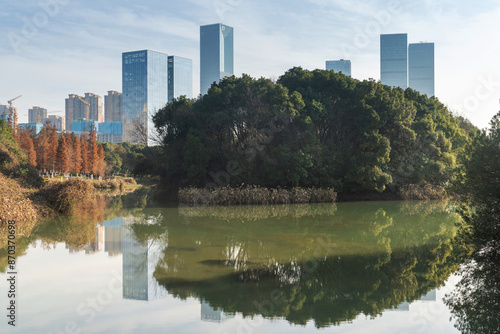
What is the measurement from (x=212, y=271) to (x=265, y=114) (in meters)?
17.8

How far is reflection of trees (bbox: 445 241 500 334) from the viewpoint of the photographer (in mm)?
6152

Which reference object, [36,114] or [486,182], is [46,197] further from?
[36,114]

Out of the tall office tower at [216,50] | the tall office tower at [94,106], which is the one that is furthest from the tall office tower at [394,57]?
the tall office tower at [94,106]

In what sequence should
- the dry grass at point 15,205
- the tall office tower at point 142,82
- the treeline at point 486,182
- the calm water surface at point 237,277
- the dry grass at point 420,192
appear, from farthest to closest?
the tall office tower at point 142,82
the dry grass at point 420,192
the dry grass at point 15,205
the treeline at point 486,182
the calm water surface at point 237,277

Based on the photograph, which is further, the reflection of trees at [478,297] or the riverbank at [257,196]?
the riverbank at [257,196]

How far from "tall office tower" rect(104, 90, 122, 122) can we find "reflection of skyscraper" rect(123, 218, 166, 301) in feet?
456

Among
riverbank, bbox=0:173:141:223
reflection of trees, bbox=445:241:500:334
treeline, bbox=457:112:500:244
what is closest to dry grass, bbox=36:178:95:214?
riverbank, bbox=0:173:141:223

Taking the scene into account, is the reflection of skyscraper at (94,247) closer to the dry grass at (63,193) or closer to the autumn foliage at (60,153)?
the dry grass at (63,193)

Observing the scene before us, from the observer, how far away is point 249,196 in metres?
23.9

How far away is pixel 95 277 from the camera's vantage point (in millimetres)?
9008

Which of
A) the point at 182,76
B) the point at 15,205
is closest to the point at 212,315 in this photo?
the point at 15,205

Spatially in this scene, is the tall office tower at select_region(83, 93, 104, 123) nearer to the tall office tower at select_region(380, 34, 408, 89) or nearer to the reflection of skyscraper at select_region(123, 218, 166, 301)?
the tall office tower at select_region(380, 34, 408, 89)

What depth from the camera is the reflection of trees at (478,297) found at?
20.2 ft

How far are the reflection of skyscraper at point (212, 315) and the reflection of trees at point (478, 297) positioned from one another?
3.33 m
